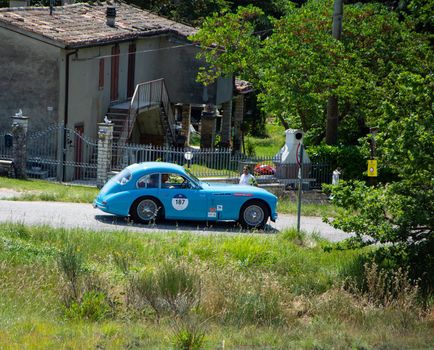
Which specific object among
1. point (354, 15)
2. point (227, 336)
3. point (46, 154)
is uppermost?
point (354, 15)

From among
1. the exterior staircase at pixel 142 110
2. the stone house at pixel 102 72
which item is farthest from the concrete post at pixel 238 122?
the exterior staircase at pixel 142 110

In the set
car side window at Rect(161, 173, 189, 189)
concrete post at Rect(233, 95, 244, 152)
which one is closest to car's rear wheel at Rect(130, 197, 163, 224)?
car side window at Rect(161, 173, 189, 189)

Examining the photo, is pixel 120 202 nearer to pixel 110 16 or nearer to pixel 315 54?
pixel 315 54

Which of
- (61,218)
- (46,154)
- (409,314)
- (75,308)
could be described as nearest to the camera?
(75,308)

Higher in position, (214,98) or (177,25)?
(177,25)

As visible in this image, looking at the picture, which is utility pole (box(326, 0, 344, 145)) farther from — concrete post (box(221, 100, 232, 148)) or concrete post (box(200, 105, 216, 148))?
concrete post (box(221, 100, 232, 148))

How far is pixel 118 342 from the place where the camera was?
11969 millimetres

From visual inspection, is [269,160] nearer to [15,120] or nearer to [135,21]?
[15,120]

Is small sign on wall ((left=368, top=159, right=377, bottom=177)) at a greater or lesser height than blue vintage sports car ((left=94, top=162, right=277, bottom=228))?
greater

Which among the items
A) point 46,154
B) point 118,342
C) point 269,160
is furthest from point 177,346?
point 46,154

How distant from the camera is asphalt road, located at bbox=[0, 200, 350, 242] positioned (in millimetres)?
20797

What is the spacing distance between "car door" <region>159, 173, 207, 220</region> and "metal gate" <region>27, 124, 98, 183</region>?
29.6 ft

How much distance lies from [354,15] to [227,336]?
21562mm

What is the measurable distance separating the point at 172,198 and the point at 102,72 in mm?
14964
